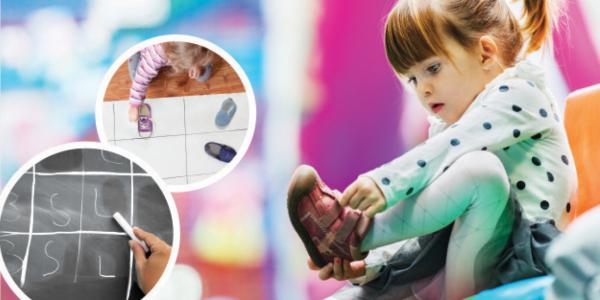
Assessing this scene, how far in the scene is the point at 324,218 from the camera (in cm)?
136

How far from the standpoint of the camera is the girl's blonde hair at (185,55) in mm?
1435

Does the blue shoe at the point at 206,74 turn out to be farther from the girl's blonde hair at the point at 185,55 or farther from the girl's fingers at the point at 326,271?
the girl's fingers at the point at 326,271

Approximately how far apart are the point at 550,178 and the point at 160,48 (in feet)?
2.42

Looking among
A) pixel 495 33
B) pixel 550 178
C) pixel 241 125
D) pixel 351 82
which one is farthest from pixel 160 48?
pixel 550 178

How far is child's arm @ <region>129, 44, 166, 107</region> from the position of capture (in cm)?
143

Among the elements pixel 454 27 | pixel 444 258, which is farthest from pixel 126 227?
pixel 454 27

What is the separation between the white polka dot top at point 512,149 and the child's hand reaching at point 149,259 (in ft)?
1.30

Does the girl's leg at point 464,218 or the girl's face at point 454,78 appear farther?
the girl's face at point 454,78

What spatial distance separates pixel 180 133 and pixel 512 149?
596mm

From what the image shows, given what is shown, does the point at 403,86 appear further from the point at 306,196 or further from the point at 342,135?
the point at 306,196

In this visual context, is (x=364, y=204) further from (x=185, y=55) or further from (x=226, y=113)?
(x=185, y=55)

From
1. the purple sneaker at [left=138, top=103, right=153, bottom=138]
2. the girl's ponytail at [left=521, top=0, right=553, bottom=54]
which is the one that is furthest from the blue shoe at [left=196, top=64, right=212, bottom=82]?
the girl's ponytail at [left=521, top=0, right=553, bottom=54]

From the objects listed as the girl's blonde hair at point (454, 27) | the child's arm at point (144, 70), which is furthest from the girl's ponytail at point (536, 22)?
the child's arm at point (144, 70)

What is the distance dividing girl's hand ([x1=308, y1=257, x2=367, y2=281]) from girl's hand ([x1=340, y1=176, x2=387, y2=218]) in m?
0.11
